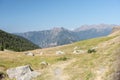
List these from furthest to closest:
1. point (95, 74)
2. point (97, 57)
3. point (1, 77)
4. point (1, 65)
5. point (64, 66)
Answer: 1. point (1, 65)
2. point (1, 77)
3. point (64, 66)
4. point (97, 57)
5. point (95, 74)

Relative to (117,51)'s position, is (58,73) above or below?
below

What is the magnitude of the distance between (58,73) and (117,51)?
32.7 ft

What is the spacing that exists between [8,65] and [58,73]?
94.1 feet

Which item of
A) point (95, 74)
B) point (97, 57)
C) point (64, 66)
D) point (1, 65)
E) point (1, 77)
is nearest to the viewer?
point (95, 74)

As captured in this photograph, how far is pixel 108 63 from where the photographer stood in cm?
3572

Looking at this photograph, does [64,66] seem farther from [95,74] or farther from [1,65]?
[1,65]

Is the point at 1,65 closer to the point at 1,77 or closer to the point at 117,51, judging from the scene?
the point at 1,77

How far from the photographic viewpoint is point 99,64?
36.9 meters

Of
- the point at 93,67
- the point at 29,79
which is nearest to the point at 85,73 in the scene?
the point at 93,67

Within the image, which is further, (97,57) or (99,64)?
(97,57)

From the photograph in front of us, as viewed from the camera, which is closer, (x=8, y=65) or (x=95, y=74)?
(x=95, y=74)

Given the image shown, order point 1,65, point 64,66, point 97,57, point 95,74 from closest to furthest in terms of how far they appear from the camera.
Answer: point 95,74 → point 97,57 → point 64,66 → point 1,65

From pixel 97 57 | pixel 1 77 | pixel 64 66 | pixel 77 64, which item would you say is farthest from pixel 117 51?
pixel 1 77

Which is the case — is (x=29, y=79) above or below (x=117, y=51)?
below
